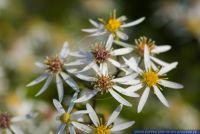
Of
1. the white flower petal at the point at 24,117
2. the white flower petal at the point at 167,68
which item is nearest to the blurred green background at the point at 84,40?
the white flower petal at the point at 24,117

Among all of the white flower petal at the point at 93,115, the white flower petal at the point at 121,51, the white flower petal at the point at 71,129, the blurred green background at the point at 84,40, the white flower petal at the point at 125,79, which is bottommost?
the white flower petal at the point at 71,129

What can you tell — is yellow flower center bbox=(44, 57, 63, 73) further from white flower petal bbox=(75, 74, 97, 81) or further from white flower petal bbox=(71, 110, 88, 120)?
white flower petal bbox=(71, 110, 88, 120)

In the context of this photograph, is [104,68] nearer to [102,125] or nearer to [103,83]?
[103,83]

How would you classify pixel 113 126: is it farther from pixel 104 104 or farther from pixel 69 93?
pixel 104 104

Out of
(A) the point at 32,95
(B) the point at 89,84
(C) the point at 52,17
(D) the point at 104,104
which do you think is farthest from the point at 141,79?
(C) the point at 52,17

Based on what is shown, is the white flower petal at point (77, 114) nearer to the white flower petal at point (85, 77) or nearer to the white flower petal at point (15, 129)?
the white flower petal at point (85, 77)

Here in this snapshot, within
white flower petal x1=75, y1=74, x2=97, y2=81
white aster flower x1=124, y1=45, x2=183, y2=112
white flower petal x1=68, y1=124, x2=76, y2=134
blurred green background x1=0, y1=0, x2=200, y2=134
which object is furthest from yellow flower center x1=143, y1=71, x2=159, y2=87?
blurred green background x1=0, y1=0, x2=200, y2=134

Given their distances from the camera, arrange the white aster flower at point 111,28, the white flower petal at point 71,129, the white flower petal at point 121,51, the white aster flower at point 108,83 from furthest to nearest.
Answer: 1. the white aster flower at point 111,28
2. the white flower petal at point 121,51
3. the white aster flower at point 108,83
4. the white flower petal at point 71,129
